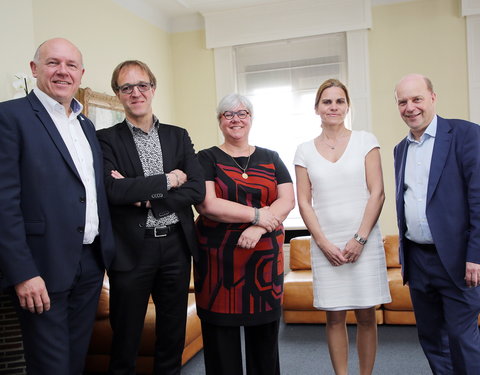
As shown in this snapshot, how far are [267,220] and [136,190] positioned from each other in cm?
61

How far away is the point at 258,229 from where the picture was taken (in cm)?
213

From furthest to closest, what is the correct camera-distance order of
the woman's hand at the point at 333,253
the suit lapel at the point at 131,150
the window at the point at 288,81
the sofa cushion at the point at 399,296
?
the window at the point at 288,81, the sofa cushion at the point at 399,296, the woman's hand at the point at 333,253, the suit lapel at the point at 131,150

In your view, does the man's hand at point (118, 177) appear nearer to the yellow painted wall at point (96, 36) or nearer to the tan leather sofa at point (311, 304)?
the yellow painted wall at point (96, 36)

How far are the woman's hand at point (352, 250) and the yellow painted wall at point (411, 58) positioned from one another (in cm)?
295

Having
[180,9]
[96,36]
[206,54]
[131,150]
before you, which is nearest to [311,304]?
[131,150]

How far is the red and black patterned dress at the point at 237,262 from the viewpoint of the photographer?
217 cm

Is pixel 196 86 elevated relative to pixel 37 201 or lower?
elevated

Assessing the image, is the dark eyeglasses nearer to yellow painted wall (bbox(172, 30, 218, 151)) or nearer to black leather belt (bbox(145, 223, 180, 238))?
black leather belt (bbox(145, 223, 180, 238))

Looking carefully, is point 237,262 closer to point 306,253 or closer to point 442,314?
point 442,314

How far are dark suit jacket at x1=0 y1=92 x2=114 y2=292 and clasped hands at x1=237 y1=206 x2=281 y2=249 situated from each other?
707mm

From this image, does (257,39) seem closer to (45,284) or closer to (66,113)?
(66,113)

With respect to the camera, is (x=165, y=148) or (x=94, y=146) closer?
(x=94, y=146)

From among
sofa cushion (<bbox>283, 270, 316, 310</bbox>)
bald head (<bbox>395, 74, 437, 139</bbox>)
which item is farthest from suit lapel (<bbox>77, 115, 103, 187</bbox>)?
sofa cushion (<bbox>283, 270, 316, 310</bbox>)

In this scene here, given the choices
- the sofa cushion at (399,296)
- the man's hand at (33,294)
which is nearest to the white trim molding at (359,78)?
the sofa cushion at (399,296)
